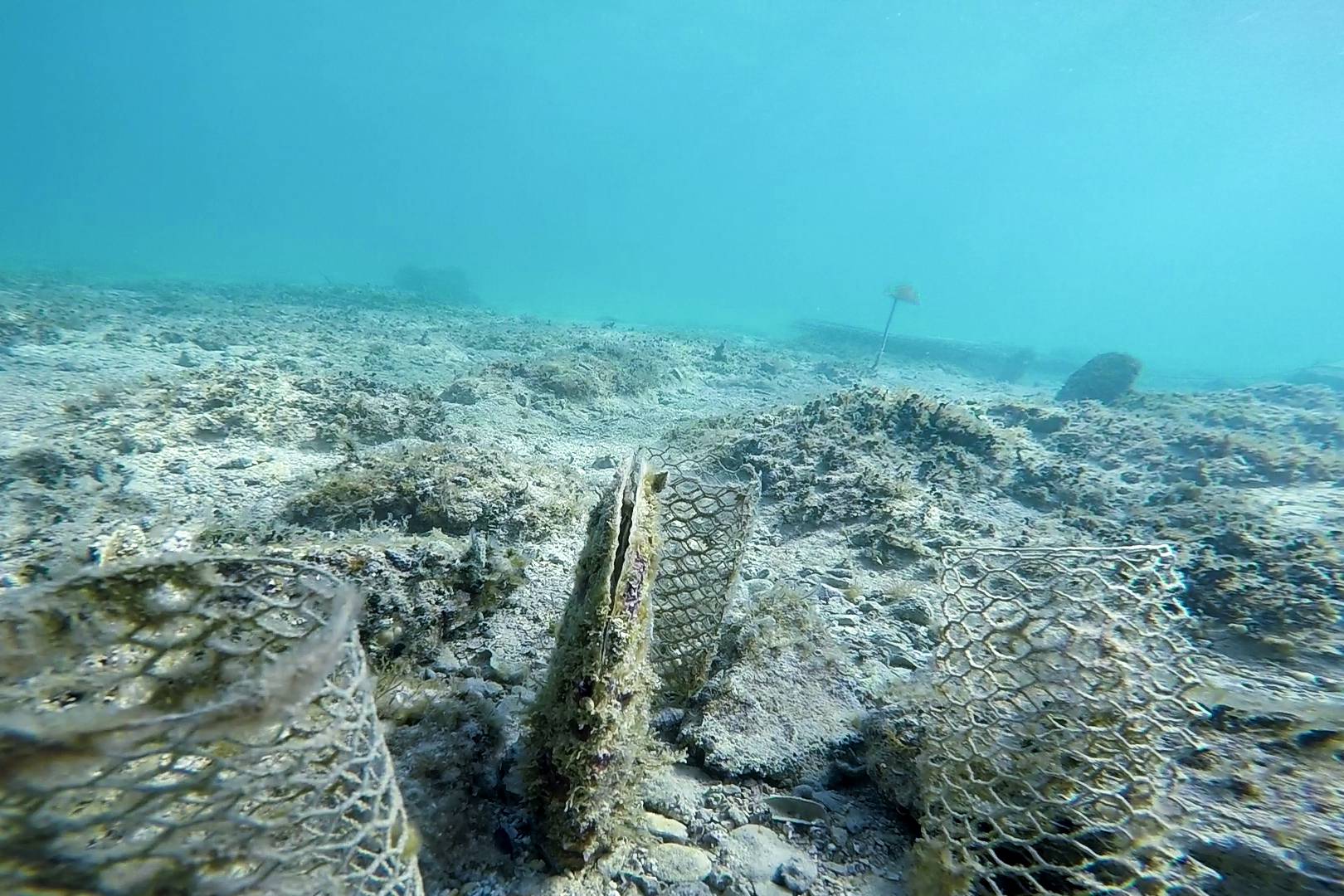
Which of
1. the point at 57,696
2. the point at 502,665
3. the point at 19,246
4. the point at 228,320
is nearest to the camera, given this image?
the point at 57,696

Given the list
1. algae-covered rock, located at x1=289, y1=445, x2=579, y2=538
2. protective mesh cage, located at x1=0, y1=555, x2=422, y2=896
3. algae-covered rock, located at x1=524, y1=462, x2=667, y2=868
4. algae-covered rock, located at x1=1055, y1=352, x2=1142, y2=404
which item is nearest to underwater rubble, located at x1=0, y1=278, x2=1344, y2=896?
algae-covered rock, located at x1=289, y1=445, x2=579, y2=538

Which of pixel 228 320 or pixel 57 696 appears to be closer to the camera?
pixel 57 696

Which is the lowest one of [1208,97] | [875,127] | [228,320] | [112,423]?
[112,423]

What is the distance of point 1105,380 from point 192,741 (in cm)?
2459

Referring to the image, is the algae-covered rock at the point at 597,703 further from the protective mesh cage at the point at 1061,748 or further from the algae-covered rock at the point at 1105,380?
the algae-covered rock at the point at 1105,380

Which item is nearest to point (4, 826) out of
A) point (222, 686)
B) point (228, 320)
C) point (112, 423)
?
point (222, 686)

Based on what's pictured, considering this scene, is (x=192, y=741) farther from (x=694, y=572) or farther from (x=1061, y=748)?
(x=694, y=572)

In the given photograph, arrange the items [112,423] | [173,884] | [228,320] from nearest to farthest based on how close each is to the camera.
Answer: [173,884] < [112,423] < [228,320]

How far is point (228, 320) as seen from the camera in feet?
55.4

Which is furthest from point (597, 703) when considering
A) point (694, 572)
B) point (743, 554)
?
point (743, 554)

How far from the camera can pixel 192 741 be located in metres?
1.15

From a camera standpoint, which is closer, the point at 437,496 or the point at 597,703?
the point at 597,703

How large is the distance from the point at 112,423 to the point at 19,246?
69238 millimetres

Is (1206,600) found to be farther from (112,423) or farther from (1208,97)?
(1208,97)
